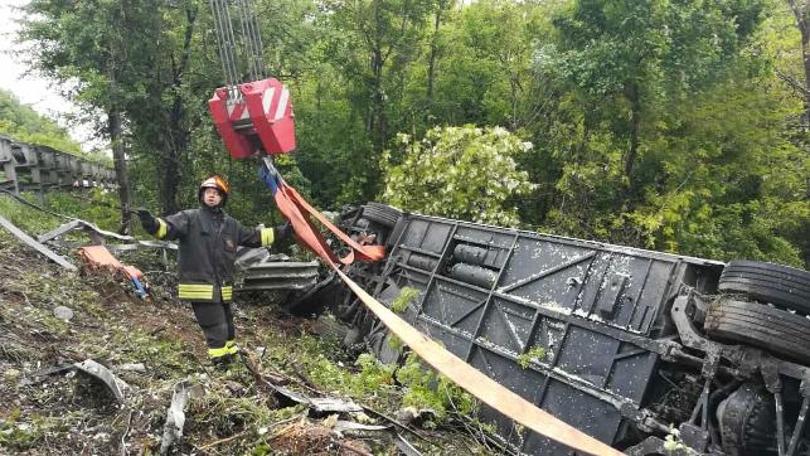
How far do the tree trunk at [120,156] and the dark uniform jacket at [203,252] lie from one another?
15.8 ft

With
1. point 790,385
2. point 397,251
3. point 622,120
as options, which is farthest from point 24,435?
point 622,120

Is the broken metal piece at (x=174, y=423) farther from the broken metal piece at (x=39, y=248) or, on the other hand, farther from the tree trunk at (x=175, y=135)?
the tree trunk at (x=175, y=135)

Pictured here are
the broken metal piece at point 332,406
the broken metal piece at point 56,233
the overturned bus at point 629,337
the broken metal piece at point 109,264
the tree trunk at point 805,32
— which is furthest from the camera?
the tree trunk at point 805,32

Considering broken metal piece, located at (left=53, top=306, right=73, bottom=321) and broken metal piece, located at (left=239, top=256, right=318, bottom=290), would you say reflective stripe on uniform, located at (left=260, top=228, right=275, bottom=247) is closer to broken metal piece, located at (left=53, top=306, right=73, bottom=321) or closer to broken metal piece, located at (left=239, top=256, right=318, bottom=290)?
broken metal piece, located at (left=53, top=306, right=73, bottom=321)

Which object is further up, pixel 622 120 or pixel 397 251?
pixel 622 120

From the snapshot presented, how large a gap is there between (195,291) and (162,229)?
0.57 meters

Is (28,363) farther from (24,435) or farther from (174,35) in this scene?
(174,35)

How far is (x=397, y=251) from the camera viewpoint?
7551 mm

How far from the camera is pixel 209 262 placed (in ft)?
16.1

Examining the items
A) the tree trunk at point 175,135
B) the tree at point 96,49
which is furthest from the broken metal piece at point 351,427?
the tree trunk at point 175,135

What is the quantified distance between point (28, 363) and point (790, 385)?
15.8ft

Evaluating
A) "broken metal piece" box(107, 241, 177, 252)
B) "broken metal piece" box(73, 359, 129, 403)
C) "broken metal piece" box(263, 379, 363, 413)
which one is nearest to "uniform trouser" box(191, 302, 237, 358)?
"broken metal piece" box(263, 379, 363, 413)

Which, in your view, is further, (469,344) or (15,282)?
(469,344)

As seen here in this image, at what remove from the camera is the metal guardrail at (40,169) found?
9.06 meters
